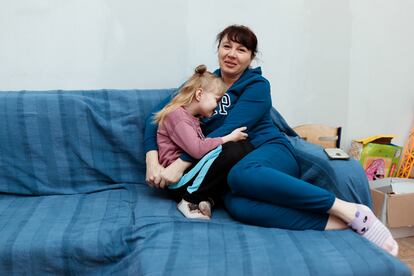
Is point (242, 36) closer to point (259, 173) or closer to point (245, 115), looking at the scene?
point (245, 115)

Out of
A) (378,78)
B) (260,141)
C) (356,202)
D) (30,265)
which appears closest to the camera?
(30,265)

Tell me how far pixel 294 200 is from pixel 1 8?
1.54 m

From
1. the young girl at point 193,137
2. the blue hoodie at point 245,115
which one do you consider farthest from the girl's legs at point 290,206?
the blue hoodie at point 245,115

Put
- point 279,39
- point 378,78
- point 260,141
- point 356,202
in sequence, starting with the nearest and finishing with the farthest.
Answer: point 356,202, point 260,141, point 279,39, point 378,78

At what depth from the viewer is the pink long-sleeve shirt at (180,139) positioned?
144 cm

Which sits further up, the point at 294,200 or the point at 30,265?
the point at 294,200

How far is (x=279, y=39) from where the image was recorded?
203 cm

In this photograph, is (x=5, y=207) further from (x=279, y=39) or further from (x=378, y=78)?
(x=378, y=78)

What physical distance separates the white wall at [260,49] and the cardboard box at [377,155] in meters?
0.12

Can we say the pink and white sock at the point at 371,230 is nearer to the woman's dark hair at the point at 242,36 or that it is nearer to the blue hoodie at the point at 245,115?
the blue hoodie at the point at 245,115

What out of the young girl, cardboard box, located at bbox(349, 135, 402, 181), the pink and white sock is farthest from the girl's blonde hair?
cardboard box, located at bbox(349, 135, 402, 181)

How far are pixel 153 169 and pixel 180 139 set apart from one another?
6.5 inches

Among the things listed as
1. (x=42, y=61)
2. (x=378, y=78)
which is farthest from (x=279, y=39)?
(x=42, y=61)

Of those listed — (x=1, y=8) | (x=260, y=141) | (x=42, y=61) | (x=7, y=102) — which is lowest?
(x=260, y=141)
